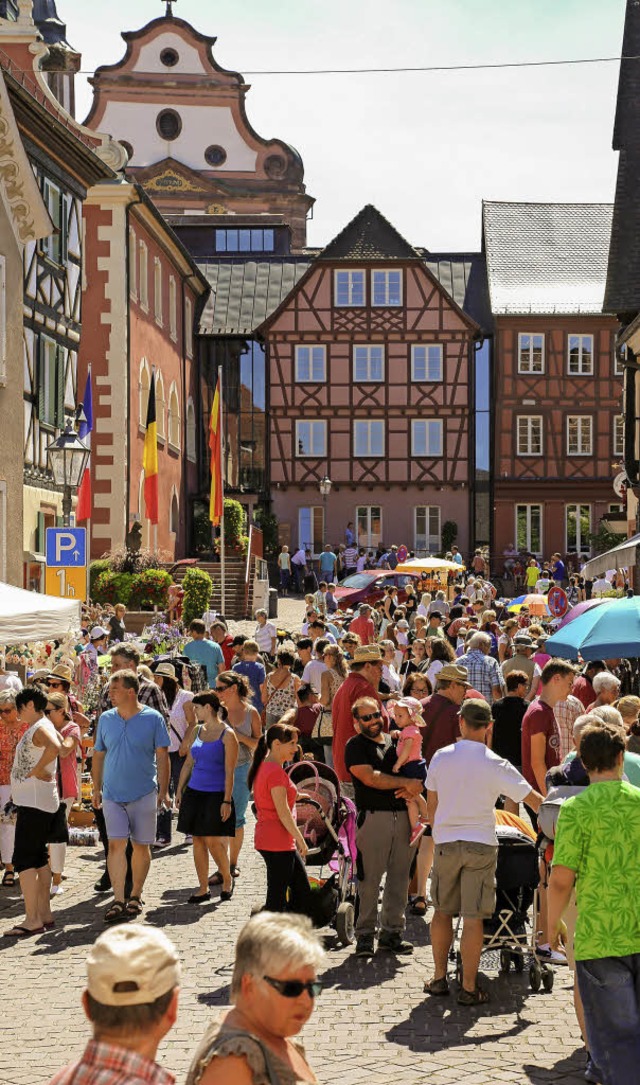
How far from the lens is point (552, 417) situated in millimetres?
55844

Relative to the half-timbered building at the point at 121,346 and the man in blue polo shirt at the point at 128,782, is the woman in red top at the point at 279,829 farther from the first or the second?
the half-timbered building at the point at 121,346

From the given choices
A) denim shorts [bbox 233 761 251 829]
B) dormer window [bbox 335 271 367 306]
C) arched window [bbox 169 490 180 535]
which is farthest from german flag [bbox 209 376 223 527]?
dormer window [bbox 335 271 367 306]

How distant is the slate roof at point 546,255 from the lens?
186 feet

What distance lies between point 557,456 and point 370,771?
46616mm

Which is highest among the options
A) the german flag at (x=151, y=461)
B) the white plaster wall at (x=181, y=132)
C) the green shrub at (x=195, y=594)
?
the white plaster wall at (x=181, y=132)

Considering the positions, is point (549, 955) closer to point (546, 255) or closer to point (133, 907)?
point (133, 907)

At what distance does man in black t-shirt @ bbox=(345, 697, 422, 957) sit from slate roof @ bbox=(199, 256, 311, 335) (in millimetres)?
46133

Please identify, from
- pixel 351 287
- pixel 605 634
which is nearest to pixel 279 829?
pixel 605 634

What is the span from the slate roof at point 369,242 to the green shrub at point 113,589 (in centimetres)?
2574

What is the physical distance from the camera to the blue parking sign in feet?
54.0

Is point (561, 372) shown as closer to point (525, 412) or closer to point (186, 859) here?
point (525, 412)

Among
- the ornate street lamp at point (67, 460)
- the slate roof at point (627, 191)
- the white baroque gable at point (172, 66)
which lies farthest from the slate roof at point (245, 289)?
the ornate street lamp at point (67, 460)

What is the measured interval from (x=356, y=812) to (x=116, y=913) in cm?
168

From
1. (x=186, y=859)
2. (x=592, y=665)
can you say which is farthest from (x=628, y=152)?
(x=186, y=859)
